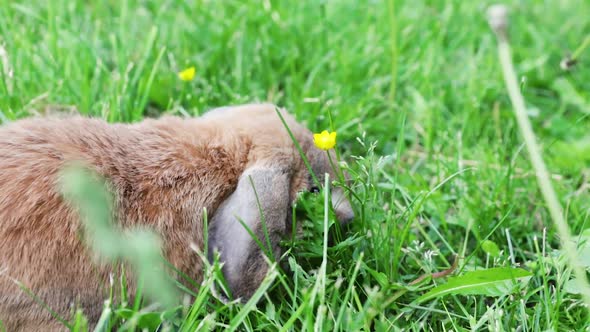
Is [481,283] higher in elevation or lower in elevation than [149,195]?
lower

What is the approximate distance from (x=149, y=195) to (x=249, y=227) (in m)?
0.45

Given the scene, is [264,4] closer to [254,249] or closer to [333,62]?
[333,62]

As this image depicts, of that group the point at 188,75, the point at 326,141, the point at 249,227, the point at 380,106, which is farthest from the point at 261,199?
the point at 380,106

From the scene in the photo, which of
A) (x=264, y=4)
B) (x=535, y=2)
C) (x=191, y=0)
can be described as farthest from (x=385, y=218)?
(x=535, y=2)

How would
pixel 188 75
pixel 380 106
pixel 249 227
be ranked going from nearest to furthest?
pixel 249 227
pixel 188 75
pixel 380 106

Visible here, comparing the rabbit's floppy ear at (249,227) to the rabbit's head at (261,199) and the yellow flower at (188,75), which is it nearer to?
the rabbit's head at (261,199)

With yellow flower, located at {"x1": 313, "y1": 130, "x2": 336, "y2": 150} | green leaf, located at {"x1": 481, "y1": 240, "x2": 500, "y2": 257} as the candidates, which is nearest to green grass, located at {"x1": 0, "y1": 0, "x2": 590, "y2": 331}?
green leaf, located at {"x1": 481, "y1": 240, "x2": 500, "y2": 257}

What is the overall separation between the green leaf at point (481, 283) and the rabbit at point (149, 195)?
0.57 m

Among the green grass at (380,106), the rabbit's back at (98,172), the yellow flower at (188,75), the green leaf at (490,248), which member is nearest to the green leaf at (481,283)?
the green grass at (380,106)

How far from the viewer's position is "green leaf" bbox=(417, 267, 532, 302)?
9.50 ft

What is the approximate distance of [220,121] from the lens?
3525mm

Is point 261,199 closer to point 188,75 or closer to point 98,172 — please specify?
point 98,172

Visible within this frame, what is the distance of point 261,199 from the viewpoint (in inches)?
120

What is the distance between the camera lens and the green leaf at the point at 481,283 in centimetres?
290
